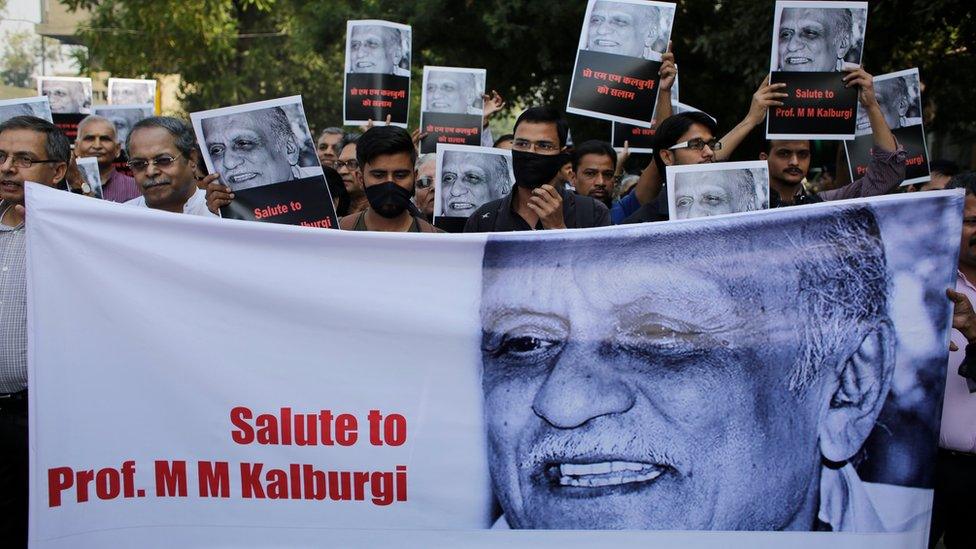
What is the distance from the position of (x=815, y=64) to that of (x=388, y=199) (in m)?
2.31

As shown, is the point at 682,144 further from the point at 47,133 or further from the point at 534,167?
the point at 47,133

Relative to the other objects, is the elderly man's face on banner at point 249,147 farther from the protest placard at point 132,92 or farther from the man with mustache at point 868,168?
the protest placard at point 132,92

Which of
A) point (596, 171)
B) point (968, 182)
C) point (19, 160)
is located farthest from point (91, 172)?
Answer: point (968, 182)

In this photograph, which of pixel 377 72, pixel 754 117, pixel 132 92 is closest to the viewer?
pixel 754 117

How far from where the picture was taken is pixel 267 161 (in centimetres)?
513

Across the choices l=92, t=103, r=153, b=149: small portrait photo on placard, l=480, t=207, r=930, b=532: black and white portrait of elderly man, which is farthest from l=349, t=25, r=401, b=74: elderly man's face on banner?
l=480, t=207, r=930, b=532: black and white portrait of elderly man

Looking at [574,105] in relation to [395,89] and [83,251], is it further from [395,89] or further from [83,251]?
[83,251]

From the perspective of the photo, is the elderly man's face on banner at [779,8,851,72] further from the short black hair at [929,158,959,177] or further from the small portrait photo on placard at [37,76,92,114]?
the small portrait photo on placard at [37,76,92,114]

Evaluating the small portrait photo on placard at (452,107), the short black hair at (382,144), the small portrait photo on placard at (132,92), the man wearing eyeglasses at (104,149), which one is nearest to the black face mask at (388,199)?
the short black hair at (382,144)

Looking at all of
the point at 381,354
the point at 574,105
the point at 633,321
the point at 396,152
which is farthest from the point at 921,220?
the point at 574,105

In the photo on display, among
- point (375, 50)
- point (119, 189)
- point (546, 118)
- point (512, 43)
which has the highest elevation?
point (512, 43)

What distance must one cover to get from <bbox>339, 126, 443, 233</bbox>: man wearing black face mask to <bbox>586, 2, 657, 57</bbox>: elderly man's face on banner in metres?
2.07

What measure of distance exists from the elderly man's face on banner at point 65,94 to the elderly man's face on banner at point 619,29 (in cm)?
476

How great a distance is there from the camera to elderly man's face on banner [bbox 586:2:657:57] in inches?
265
